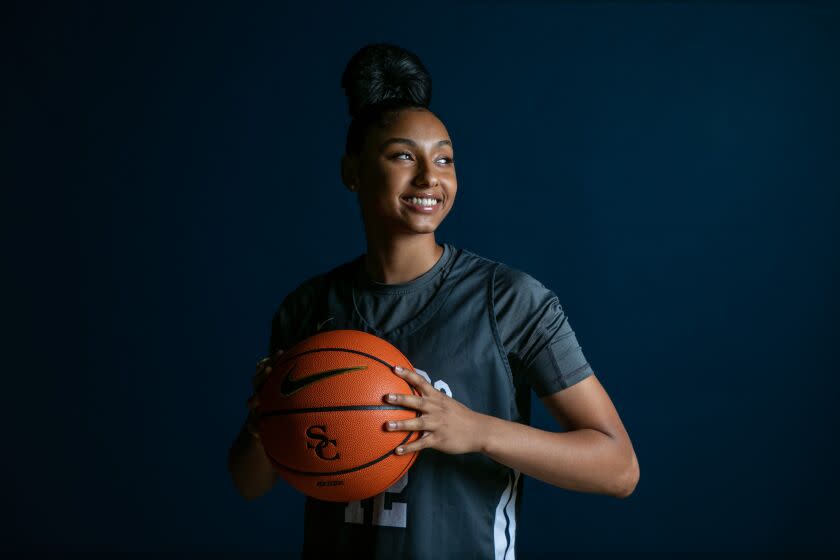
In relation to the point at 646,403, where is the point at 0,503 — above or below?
below

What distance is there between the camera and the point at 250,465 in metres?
1.46

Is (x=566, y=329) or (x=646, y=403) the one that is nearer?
(x=566, y=329)

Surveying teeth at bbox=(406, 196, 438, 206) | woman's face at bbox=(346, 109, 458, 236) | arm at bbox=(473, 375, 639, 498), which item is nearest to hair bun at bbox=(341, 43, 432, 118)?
woman's face at bbox=(346, 109, 458, 236)

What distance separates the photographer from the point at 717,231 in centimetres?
286

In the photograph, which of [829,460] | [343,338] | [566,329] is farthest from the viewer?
[829,460]

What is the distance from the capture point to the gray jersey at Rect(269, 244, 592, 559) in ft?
4.23

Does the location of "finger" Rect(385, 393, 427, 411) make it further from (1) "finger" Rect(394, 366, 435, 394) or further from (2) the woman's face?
(2) the woman's face

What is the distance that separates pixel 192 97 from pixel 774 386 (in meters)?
2.27

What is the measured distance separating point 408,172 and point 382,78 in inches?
9.0

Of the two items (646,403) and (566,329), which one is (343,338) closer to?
(566,329)

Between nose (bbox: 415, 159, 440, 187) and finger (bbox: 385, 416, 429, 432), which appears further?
nose (bbox: 415, 159, 440, 187)

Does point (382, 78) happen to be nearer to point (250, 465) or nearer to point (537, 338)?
point (537, 338)

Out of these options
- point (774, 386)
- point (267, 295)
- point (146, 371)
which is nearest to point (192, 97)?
point (267, 295)

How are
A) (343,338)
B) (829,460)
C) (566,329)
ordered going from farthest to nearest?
(829,460) < (566,329) < (343,338)
